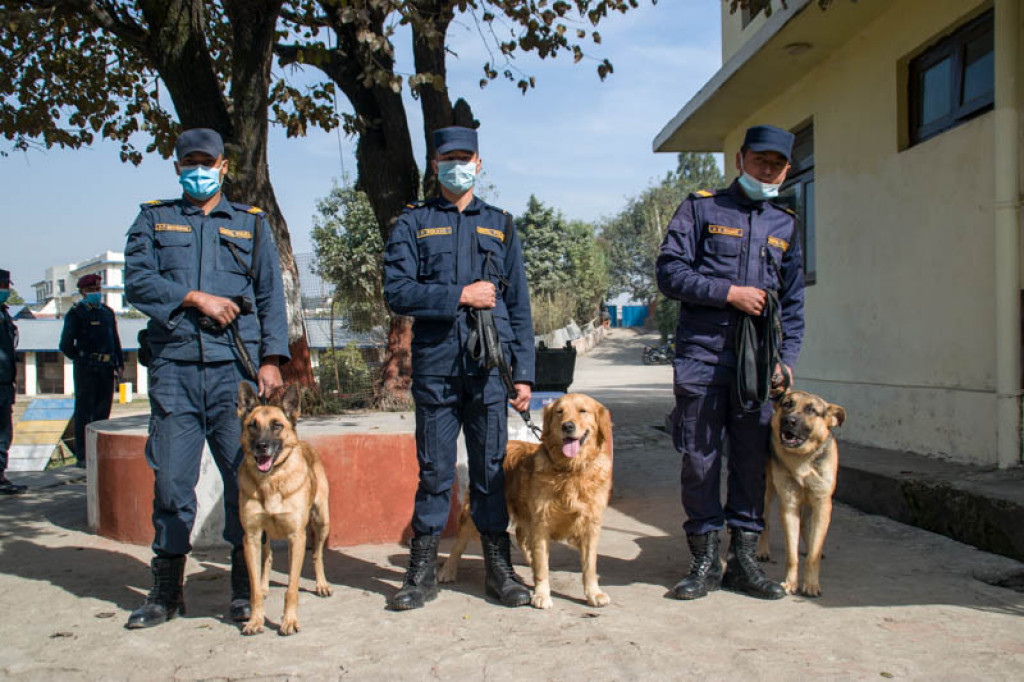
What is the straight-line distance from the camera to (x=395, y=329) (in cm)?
834

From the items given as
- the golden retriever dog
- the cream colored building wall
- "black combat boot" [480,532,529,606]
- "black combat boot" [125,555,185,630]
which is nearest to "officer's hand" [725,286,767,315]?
the golden retriever dog

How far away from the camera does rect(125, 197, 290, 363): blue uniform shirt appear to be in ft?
12.1

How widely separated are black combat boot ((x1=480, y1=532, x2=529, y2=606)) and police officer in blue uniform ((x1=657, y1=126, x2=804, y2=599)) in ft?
2.79

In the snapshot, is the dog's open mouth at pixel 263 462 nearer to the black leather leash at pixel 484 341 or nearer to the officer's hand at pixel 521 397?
the black leather leash at pixel 484 341

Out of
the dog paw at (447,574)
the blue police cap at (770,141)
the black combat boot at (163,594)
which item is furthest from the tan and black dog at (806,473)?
the black combat boot at (163,594)

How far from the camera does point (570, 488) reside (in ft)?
12.4

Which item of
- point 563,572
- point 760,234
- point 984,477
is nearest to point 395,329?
point 563,572

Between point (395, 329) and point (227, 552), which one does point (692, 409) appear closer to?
point (227, 552)

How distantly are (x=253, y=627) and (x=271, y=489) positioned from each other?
62cm

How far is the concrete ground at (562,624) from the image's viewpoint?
9.96ft

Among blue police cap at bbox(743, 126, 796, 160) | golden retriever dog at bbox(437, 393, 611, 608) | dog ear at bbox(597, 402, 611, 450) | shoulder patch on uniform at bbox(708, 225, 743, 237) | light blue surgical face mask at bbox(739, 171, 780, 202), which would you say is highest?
blue police cap at bbox(743, 126, 796, 160)

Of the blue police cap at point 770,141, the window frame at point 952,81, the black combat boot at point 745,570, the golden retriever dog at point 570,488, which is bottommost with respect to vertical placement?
the black combat boot at point 745,570

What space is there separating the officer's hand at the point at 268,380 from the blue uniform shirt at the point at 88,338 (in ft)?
20.6

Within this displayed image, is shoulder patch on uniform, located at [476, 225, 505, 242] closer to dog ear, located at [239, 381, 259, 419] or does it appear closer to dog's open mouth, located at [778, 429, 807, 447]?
dog ear, located at [239, 381, 259, 419]
